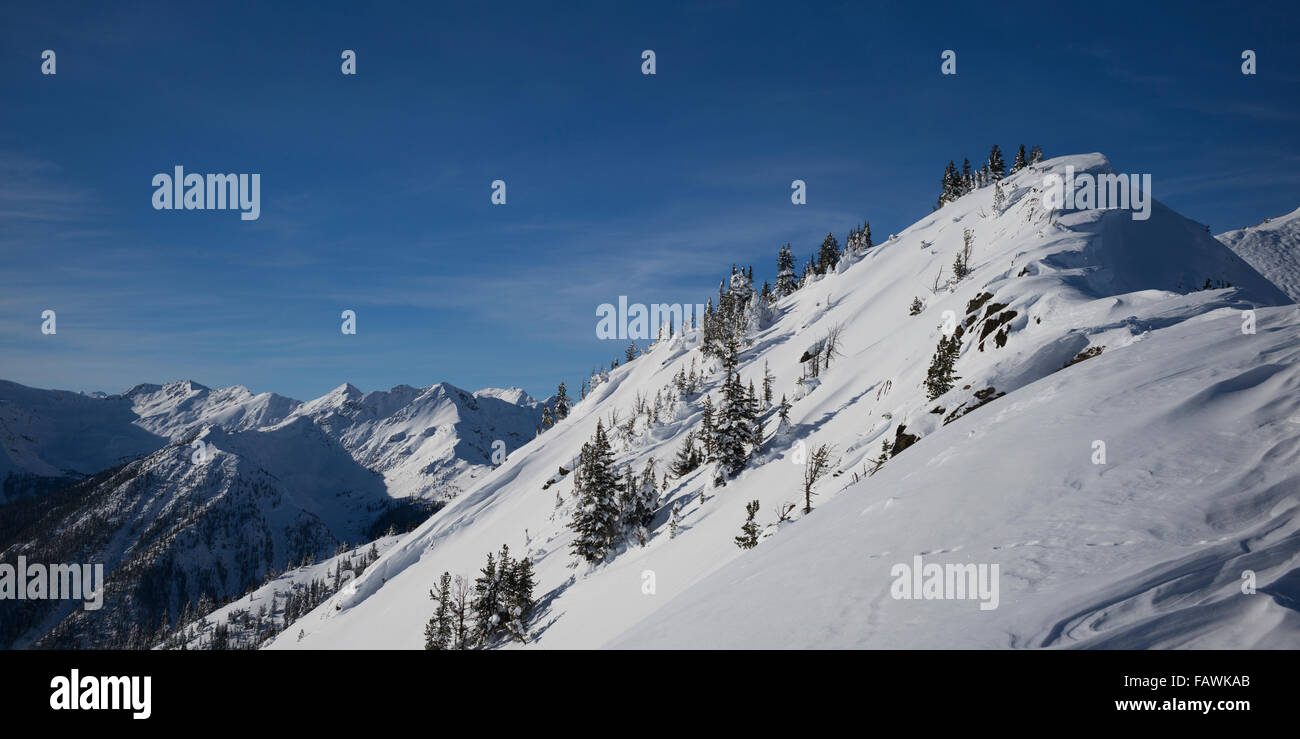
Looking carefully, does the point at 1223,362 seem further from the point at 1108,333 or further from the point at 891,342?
A: the point at 891,342

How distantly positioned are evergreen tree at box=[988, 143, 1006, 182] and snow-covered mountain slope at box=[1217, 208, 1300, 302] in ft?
115

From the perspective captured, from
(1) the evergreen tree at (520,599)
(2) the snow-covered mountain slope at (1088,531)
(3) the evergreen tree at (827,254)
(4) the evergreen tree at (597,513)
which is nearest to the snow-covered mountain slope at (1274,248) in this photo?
(3) the evergreen tree at (827,254)

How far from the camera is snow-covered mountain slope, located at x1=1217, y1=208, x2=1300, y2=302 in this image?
7000 centimetres

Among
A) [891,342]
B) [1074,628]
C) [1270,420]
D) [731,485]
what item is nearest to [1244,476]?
[1270,420]

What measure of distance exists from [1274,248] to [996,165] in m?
43.4

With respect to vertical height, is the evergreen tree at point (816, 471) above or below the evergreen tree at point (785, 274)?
below

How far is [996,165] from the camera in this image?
110 metres

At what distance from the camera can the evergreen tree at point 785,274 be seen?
124625 millimetres

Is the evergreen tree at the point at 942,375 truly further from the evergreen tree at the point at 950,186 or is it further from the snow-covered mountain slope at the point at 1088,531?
the evergreen tree at the point at 950,186

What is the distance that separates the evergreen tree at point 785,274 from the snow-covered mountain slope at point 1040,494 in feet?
264

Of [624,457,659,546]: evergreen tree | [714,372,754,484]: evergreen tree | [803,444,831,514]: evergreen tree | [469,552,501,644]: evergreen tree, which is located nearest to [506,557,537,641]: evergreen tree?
[469,552,501,644]: evergreen tree

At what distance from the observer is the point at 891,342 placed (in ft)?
166
